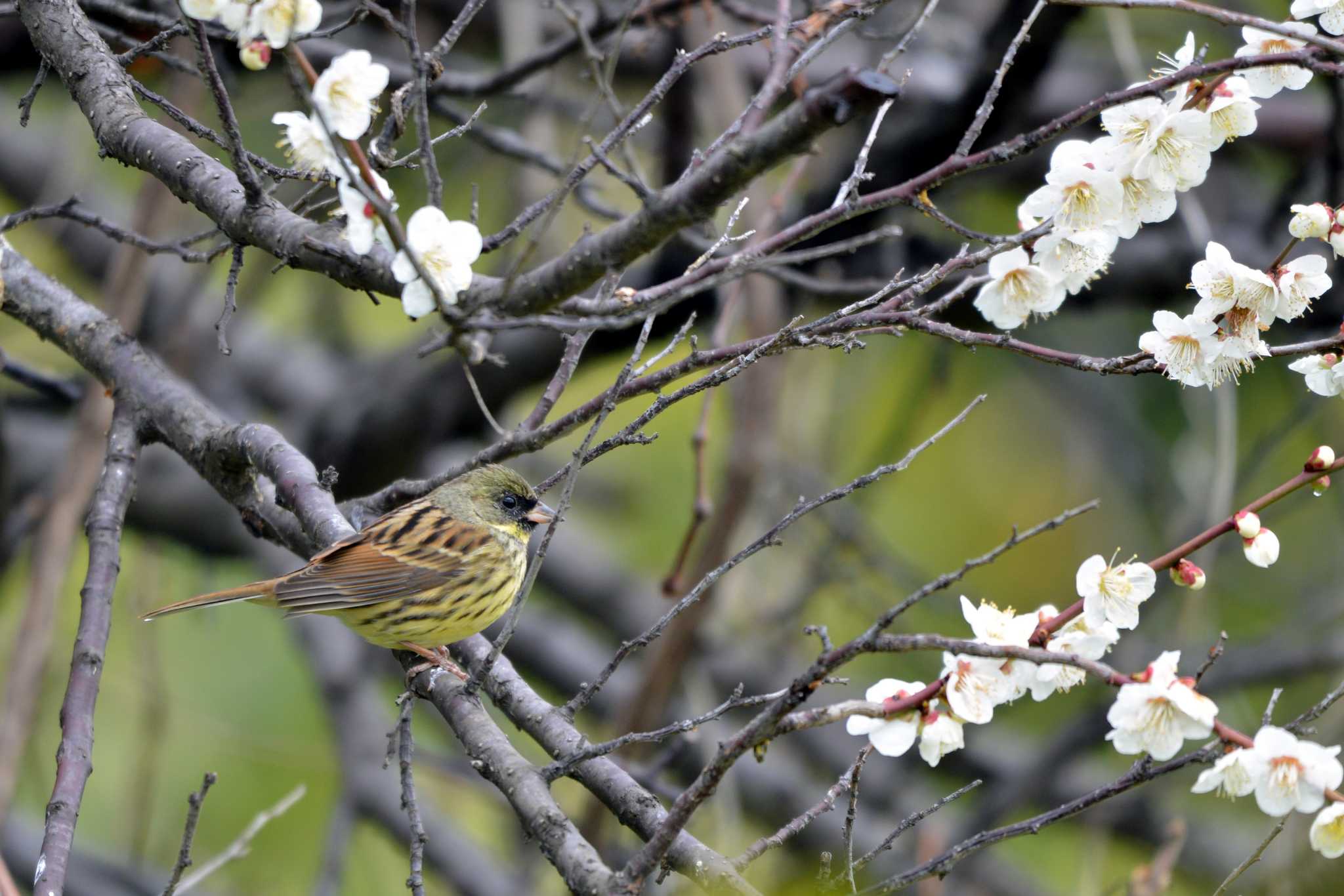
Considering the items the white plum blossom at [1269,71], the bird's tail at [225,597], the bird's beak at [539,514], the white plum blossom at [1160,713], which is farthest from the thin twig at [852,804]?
the bird's beak at [539,514]

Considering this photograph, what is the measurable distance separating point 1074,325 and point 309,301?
14.6 ft

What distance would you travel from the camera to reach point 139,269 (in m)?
4.12

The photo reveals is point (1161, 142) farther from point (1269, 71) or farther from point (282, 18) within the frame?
point (282, 18)

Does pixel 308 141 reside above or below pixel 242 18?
below

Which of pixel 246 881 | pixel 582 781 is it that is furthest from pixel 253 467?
pixel 246 881

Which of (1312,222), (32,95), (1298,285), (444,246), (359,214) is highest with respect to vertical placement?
(32,95)

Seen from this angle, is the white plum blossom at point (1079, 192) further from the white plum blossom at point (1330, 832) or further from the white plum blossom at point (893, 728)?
the white plum blossom at point (1330, 832)

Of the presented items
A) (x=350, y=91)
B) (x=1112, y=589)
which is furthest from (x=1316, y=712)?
(x=350, y=91)

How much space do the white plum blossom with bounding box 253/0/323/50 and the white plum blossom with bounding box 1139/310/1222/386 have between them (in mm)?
1528

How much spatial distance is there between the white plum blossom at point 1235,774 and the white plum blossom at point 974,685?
0.32 metres

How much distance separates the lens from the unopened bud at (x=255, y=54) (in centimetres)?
199

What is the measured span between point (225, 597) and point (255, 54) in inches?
84.5

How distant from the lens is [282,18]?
196cm

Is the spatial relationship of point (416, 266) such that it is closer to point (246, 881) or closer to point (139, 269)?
point (139, 269)
